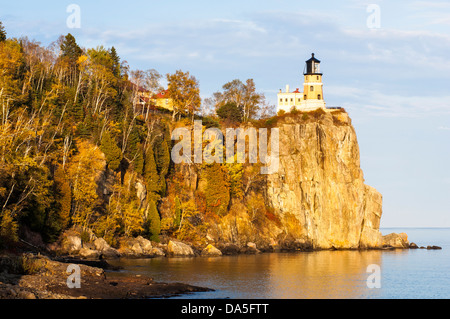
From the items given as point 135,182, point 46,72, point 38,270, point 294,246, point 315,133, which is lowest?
point 294,246

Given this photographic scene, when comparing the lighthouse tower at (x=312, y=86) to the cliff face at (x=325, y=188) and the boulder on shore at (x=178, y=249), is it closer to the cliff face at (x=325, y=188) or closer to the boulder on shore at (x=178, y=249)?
the cliff face at (x=325, y=188)

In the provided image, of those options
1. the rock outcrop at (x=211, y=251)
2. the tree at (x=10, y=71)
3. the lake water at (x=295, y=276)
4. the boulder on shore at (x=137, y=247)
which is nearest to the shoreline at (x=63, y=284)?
the lake water at (x=295, y=276)

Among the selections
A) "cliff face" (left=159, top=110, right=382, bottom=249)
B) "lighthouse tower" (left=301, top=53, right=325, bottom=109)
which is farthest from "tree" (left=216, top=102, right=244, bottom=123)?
"lighthouse tower" (left=301, top=53, right=325, bottom=109)

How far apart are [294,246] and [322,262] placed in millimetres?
25001

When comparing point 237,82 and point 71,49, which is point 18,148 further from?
point 237,82

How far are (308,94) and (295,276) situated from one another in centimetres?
7263

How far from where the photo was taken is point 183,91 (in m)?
109

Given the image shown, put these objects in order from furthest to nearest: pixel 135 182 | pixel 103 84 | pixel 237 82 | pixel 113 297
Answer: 1. pixel 237 82
2. pixel 103 84
3. pixel 135 182
4. pixel 113 297

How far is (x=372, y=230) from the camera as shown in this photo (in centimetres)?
11469

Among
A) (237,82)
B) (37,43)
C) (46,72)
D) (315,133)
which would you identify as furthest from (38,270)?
(237,82)

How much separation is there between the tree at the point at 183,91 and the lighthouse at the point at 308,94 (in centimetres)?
2695

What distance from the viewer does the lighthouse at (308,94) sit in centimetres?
12619
